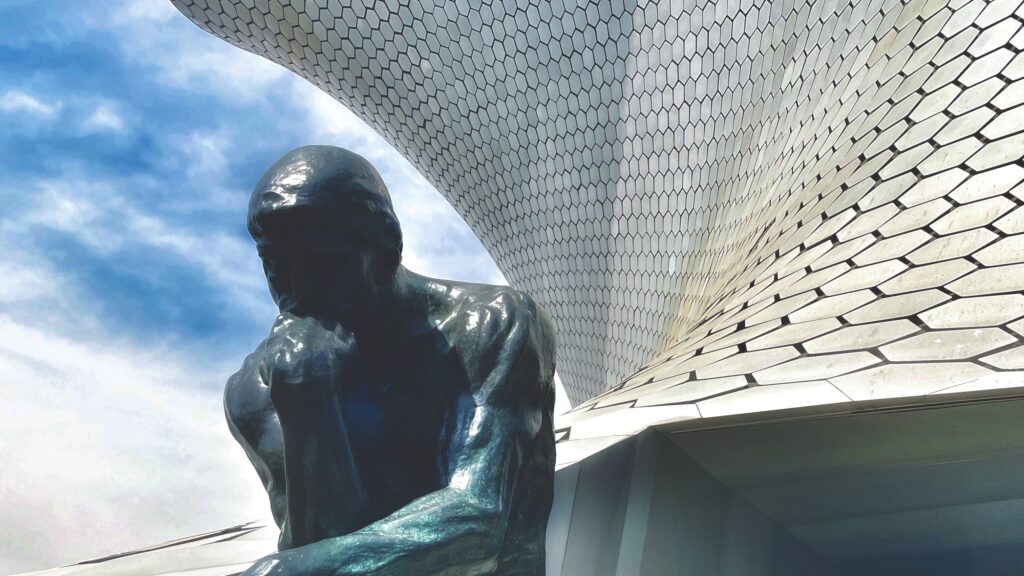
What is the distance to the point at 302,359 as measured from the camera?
67.7 inches

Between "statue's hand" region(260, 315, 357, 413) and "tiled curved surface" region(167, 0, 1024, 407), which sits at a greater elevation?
"tiled curved surface" region(167, 0, 1024, 407)

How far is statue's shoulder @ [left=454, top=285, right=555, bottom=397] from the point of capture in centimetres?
195

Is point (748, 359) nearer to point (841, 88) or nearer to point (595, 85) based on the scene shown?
point (841, 88)

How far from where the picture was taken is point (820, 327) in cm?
394

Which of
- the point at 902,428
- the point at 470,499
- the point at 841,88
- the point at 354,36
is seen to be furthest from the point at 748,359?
the point at 354,36

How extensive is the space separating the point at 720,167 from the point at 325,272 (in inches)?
281

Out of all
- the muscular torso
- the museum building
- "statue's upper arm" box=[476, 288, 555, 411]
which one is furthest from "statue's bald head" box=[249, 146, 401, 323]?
the museum building

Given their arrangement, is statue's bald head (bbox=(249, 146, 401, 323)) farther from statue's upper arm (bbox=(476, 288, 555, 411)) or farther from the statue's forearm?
the statue's forearm

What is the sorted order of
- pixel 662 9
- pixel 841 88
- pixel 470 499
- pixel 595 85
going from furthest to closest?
1. pixel 595 85
2. pixel 662 9
3. pixel 841 88
4. pixel 470 499

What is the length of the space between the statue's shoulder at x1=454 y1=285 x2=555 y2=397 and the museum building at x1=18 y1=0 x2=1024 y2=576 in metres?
0.89

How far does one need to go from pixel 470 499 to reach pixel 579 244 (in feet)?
30.3

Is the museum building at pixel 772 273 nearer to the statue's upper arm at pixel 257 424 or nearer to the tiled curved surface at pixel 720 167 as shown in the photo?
the tiled curved surface at pixel 720 167

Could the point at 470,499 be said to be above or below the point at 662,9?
below

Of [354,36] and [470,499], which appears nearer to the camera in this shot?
[470,499]
